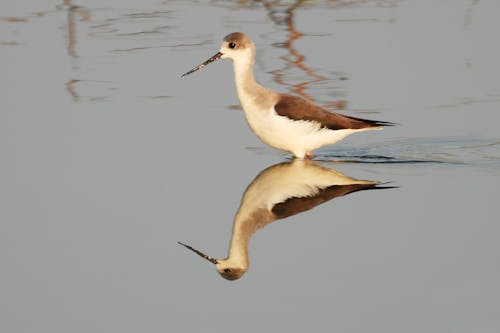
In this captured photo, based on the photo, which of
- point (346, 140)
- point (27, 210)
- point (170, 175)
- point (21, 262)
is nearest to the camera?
point (21, 262)

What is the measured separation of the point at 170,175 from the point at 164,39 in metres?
3.89

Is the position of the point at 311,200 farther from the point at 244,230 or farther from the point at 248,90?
the point at 248,90

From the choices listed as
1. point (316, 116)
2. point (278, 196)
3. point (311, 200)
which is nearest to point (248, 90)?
point (316, 116)

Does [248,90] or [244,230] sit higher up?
[248,90]

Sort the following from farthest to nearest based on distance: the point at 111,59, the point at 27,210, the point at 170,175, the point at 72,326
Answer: the point at 111,59
the point at 170,175
the point at 27,210
the point at 72,326

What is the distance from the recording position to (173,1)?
532 inches

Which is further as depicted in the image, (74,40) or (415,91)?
(74,40)

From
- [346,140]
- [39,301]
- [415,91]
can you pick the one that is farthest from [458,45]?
[39,301]

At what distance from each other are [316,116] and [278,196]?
1458 millimetres

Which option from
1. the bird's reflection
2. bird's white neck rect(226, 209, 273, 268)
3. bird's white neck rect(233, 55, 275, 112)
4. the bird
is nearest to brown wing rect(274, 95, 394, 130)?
the bird

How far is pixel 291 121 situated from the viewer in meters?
9.38

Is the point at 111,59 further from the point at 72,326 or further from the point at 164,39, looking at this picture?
the point at 72,326

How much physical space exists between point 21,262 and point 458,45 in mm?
6345

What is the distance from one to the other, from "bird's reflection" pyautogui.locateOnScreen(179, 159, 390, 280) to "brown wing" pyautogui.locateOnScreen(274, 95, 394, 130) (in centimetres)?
37
